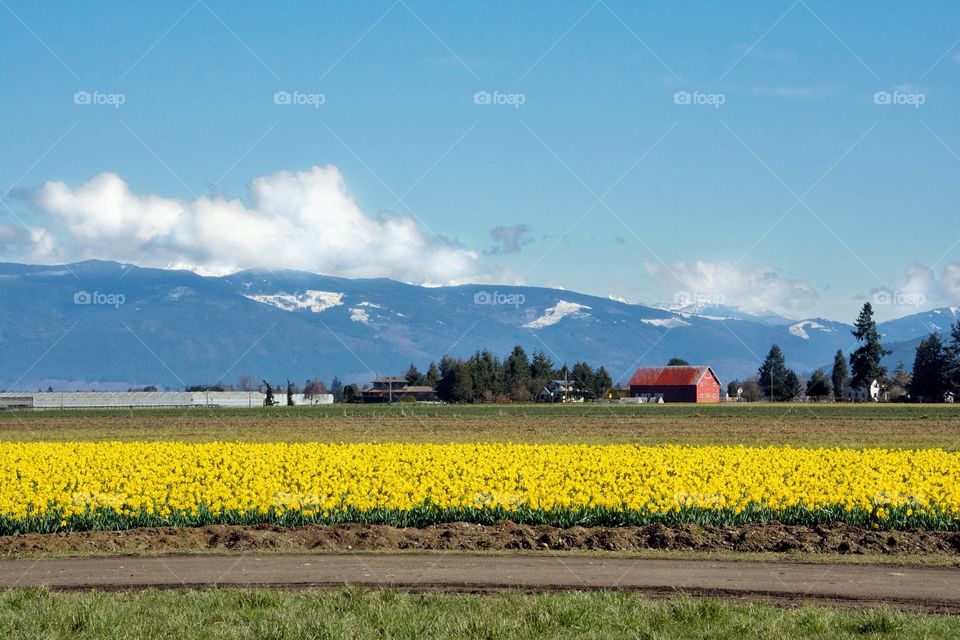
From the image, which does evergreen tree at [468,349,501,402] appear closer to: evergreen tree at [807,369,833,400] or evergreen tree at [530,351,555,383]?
evergreen tree at [530,351,555,383]

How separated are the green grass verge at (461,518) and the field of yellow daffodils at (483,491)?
22 millimetres

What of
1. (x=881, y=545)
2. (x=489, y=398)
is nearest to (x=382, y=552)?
(x=881, y=545)

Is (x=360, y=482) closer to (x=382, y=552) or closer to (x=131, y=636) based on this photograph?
(x=382, y=552)

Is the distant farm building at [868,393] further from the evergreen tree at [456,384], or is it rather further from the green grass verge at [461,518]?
the green grass verge at [461,518]

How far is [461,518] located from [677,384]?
155 m

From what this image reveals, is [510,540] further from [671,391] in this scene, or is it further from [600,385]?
[600,385]

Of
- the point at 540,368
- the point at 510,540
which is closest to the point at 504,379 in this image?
the point at 540,368

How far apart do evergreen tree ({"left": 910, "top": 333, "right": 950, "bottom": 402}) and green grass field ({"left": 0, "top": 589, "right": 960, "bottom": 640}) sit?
5432 inches

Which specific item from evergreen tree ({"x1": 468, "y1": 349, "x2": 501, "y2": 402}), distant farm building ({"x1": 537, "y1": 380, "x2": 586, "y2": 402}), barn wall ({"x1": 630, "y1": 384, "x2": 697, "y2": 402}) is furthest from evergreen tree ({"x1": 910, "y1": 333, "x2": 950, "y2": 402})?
evergreen tree ({"x1": 468, "y1": 349, "x2": 501, "y2": 402})

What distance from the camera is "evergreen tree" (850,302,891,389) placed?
533ft

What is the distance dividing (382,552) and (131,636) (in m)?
6.79

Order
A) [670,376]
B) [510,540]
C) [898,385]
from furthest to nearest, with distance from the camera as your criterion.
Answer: [898,385], [670,376], [510,540]

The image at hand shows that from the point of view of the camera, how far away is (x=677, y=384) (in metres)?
173

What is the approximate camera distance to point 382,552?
1805 centimetres
